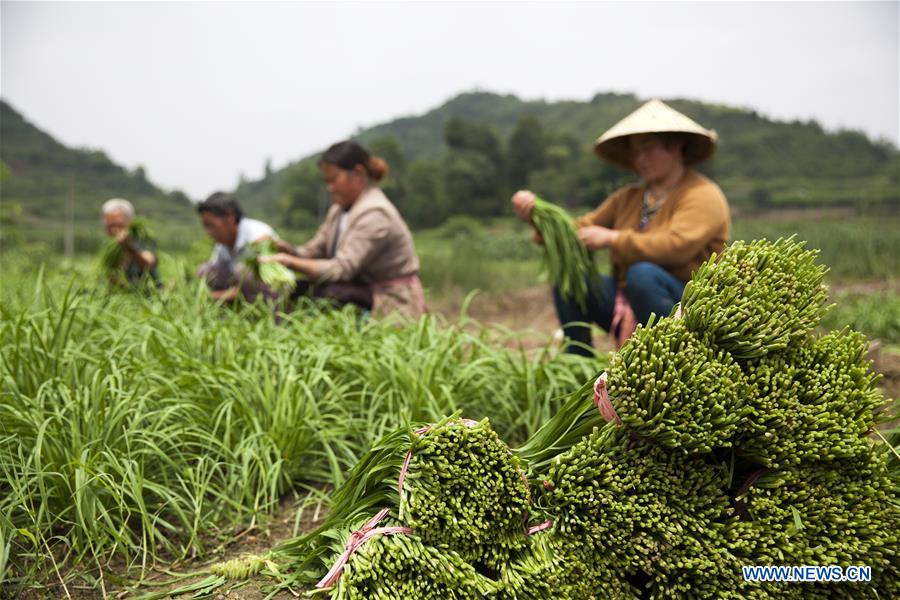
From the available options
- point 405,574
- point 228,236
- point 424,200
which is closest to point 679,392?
point 405,574

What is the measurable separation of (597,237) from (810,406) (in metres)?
1.73

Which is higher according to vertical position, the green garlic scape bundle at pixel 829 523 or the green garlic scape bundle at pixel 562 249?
the green garlic scape bundle at pixel 562 249

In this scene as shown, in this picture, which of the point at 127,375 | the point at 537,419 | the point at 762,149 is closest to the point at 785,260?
the point at 537,419

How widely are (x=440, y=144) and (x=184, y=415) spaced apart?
37437 millimetres

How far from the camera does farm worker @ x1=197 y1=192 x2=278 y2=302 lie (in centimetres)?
396

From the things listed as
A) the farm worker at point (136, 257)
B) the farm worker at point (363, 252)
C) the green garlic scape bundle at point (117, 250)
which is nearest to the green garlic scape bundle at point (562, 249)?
the farm worker at point (363, 252)

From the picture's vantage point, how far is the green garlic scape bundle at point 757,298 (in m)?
1.14

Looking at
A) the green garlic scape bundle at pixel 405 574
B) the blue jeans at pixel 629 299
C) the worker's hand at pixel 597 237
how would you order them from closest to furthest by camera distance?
the green garlic scape bundle at pixel 405 574 → the blue jeans at pixel 629 299 → the worker's hand at pixel 597 237

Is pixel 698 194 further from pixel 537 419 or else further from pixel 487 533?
pixel 487 533

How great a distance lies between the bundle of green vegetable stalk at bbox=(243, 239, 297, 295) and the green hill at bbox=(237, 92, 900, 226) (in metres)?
12.4

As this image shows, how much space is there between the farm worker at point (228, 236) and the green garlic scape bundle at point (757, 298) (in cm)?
310

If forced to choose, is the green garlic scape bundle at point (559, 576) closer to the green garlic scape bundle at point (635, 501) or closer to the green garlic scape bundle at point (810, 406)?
the green garlic scape bundle at point (635, 501)

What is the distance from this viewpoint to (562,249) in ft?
9.24

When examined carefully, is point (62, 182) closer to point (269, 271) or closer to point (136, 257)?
point (136, 257)
